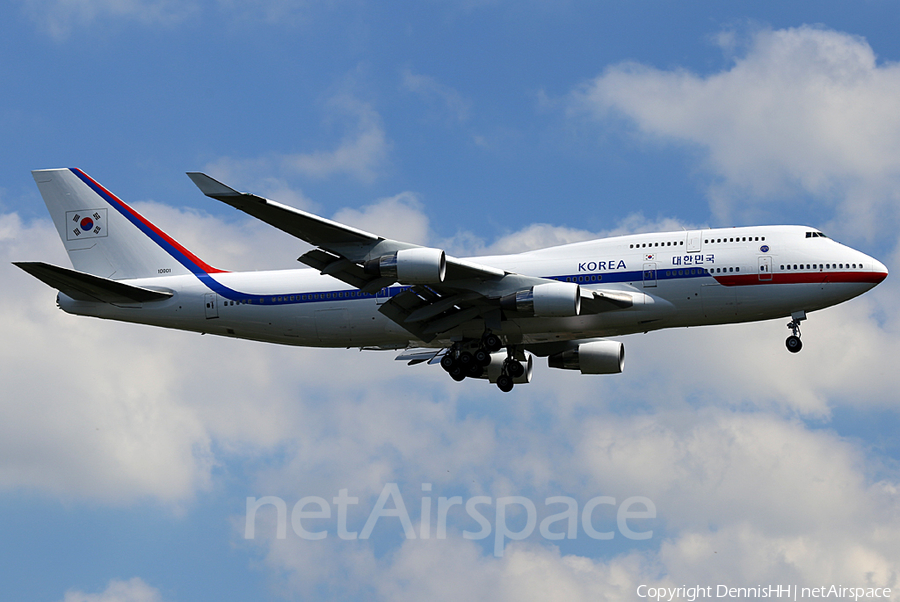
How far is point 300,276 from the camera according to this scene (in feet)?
137

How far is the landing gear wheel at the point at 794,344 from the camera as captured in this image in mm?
37250

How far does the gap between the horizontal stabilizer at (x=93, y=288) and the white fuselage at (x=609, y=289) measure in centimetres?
33

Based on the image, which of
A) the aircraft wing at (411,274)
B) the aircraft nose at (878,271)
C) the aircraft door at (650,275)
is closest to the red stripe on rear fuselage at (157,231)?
the aircraft wing at (411,274)

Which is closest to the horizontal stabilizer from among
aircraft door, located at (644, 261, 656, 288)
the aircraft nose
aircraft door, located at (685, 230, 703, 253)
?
aircraft door, located at (644, 261, 656, 288)

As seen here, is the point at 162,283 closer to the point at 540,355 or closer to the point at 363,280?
the point at 363,280

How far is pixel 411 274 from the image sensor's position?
3394 cm

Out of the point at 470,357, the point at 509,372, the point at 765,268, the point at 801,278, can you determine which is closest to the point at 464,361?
the point at 470,357

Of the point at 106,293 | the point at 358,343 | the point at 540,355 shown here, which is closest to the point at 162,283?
the point at 106,293

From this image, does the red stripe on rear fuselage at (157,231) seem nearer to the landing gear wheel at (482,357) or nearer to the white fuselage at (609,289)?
the white fuselage at (609,289)

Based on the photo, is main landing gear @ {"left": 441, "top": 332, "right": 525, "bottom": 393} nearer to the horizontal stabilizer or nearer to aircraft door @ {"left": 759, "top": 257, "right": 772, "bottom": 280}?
aircraft door @ {"left": 759, "top": 257, "right": 772, "bottom": 280}

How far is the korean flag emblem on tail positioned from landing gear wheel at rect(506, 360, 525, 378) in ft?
65.4

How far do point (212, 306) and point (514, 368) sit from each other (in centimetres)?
1330

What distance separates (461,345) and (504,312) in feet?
9.55

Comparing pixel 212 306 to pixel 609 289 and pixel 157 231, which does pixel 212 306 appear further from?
pixel 609 289
